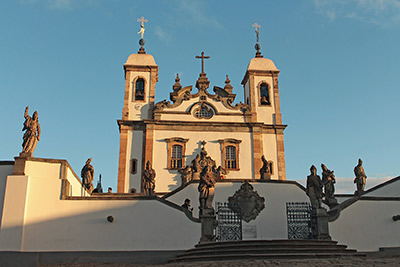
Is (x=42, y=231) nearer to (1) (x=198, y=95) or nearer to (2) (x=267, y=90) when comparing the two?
(1) (x=198, y=95)

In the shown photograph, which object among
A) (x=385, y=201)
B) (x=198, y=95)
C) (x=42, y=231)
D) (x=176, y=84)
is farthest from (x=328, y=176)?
(x=176, y=84)

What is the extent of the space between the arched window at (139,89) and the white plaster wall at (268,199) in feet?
42.6

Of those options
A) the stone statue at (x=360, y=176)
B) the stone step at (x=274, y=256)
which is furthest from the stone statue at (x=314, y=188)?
the stone statue at (x=360, y=176)

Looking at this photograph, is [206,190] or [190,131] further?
[190,131]

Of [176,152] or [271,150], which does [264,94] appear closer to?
[271,150]

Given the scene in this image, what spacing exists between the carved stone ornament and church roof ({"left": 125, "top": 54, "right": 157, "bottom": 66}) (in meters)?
16.3

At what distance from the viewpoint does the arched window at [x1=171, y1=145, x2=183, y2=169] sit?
2880cm

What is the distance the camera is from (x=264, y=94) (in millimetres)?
33219

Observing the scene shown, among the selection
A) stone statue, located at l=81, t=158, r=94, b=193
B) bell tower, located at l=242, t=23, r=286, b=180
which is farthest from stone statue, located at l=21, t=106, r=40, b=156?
bell tower, located at l=242, t=23, r=286, b=180

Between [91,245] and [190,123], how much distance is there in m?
15.3

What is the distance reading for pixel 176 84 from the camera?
33406 millimetres

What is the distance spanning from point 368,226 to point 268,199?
4443 millimetres

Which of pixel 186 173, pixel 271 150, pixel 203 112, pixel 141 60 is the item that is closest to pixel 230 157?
pixel 271 150

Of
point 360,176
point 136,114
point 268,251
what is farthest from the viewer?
point 136,114
